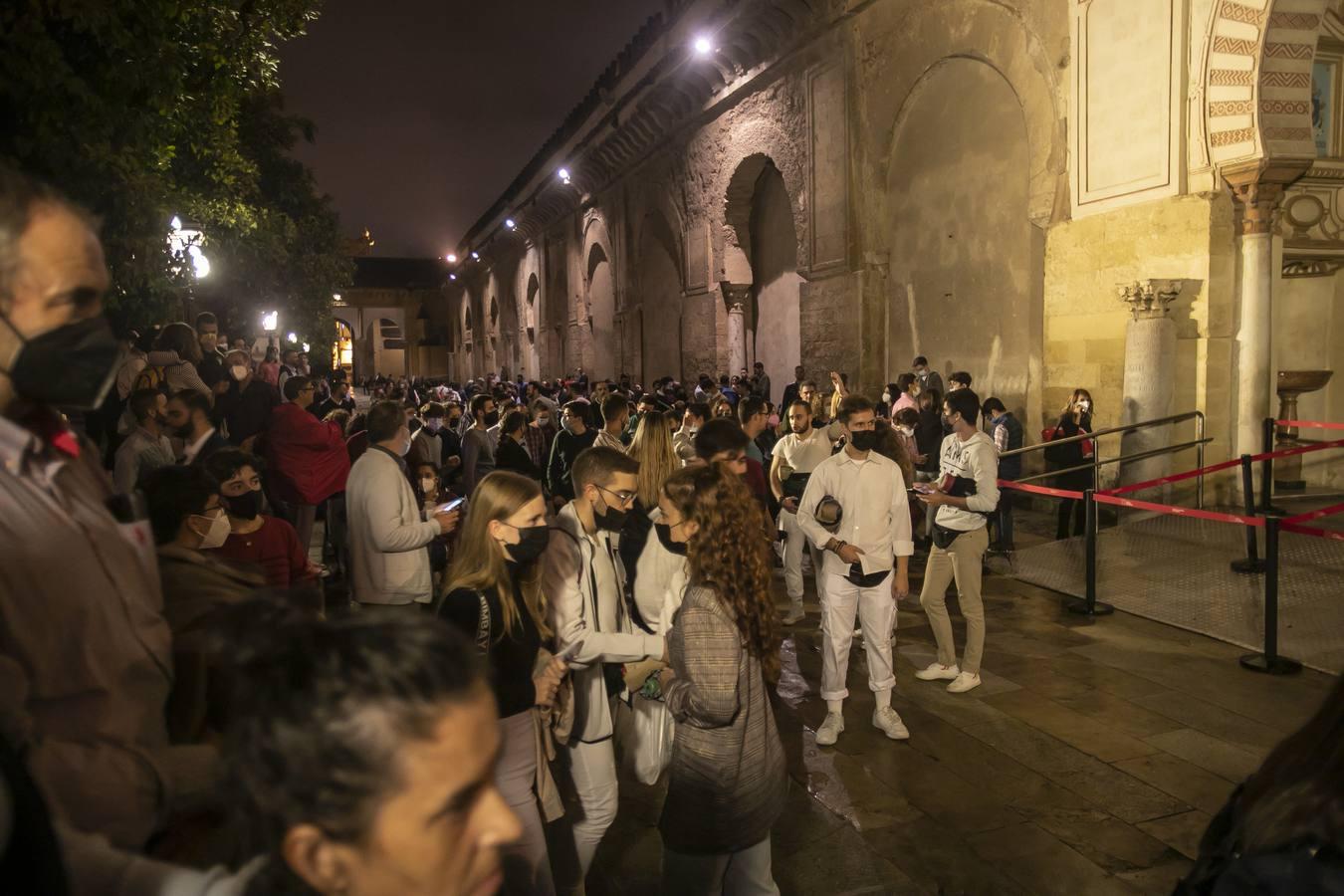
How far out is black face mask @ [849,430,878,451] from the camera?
4979 millimetres

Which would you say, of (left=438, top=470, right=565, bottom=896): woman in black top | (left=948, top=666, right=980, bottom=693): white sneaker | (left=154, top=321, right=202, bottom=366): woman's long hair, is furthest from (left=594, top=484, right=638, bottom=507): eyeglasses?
(left=154, top=321, right=202, bottom=366): woman's long hair

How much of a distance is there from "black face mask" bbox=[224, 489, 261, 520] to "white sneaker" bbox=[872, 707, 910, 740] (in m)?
3.43

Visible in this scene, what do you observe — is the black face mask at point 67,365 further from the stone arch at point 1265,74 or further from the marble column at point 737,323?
the marble column at point 737,323

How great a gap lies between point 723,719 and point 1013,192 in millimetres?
11988

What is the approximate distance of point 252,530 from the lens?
13.7 ft

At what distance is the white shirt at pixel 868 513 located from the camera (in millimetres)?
4992

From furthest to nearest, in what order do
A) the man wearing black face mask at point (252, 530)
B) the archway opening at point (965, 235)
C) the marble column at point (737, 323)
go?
the marble column at point (737, 323), the archway opening at point (965, 235), the man wearing black face mask at point (252, 530)

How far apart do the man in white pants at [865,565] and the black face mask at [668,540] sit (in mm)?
1444

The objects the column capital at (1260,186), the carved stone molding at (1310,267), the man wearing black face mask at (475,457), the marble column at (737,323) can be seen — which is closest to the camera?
the man wearing black face mask at (475,457)

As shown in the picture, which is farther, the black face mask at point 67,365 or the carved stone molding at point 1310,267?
the carved stone molding at point 1310,267

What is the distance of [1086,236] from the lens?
1084 cm

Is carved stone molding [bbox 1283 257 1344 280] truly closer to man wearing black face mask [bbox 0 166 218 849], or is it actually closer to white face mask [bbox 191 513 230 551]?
white face mask [bbox 191 513 230 551]

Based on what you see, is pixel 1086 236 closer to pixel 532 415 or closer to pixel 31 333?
pixel 532 415

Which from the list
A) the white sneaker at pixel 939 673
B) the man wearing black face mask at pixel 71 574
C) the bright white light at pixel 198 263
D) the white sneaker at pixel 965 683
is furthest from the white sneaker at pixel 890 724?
the bright white light at pixel 198 263
